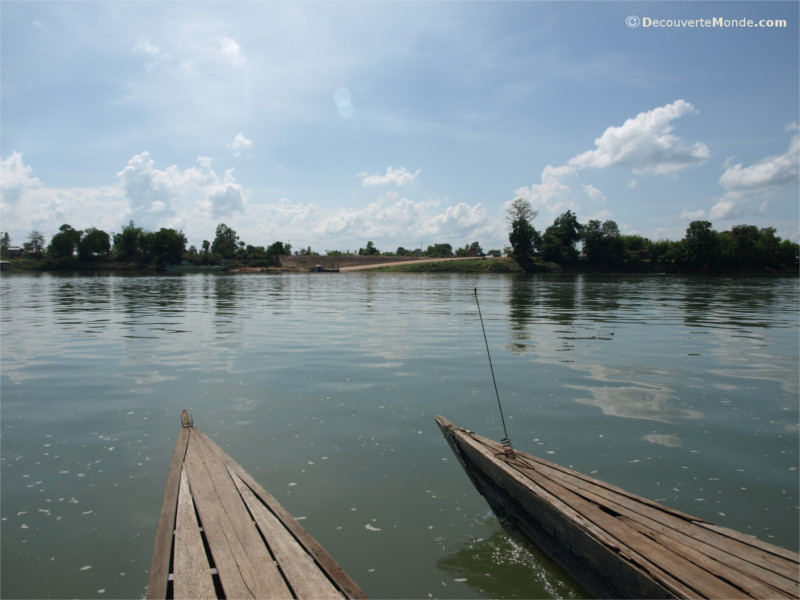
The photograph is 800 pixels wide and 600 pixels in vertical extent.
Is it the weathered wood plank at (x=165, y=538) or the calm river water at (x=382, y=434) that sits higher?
the weathered wood plank at (x=165, y=538)

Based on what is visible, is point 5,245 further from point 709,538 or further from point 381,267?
point 709,538

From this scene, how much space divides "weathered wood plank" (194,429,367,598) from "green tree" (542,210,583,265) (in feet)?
434

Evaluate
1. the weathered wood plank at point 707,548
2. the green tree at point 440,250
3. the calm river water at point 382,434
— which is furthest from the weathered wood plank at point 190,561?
the green tree at point 440,250

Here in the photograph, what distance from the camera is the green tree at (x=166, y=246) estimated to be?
146 metres

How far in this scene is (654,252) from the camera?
142 meters

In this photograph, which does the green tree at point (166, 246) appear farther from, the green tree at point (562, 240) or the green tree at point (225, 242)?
the green tree at point (562, 240)

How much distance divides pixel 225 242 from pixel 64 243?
155ft

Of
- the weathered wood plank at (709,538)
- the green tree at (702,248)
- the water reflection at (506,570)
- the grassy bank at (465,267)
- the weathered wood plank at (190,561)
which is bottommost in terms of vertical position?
the water reflection at (506,570)

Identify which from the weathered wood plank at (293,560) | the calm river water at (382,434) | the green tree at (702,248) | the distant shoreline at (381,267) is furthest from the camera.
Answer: the green tree at (702,248)

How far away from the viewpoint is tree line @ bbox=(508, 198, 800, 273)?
425 feet

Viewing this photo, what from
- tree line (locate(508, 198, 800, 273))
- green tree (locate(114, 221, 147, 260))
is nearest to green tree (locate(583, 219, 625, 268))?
tree line (locate(508, 198, 800, 273))

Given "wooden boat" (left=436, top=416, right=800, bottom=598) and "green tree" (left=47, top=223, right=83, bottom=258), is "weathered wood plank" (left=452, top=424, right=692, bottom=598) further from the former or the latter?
"green tree" (left=47, top=223, right=83, bottom=258)

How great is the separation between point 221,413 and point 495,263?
11937 cm

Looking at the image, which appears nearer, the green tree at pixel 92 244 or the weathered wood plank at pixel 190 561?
the weathered wood plank at pixel 190 561
